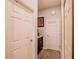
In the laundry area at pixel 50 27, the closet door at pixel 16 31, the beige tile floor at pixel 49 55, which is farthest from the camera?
the laundry area at pixel 50 27

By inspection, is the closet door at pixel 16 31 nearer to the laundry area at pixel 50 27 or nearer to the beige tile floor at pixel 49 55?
the beige tile floor at pixel 49 55

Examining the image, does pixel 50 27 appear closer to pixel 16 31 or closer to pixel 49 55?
A: pixel 49 55

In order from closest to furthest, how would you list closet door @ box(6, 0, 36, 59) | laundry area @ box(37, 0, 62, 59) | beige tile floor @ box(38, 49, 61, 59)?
closet door @ box(6, 0, 36, 59)
beige tile floor @ box(38, 49, 61, 59)
laundry area @ box(37, 0, 62, 59)

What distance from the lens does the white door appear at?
4.40 m

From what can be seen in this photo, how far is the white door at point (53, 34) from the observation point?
4398 mm

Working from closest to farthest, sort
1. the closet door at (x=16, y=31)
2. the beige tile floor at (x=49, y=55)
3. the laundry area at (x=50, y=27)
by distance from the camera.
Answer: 1. the closet door at (x=16, y=31)
2. the beige tile floor at (x=49, y=55)
3. the laundry area at (x=50, y=27)

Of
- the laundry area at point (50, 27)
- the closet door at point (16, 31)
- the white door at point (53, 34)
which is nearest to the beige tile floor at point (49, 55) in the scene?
the laundry area at point (50, 27)

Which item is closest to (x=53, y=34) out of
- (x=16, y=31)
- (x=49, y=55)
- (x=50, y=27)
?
(x=50, y=27)

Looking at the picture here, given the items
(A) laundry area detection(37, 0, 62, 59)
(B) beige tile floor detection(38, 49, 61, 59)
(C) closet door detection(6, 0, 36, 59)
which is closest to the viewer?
(C) closet door detection(6, 0, 36, 59)

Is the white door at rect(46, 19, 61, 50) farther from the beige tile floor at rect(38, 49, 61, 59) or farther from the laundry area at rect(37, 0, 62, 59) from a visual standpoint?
the beige tile floor at rect(38, 49, 61, 59)

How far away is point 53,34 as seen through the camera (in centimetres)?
454

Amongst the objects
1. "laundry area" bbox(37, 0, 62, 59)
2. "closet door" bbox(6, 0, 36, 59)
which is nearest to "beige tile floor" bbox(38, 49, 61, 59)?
"laundry area" bbox(37, 0, 62, 59)

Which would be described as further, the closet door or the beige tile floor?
the beige tile floor
